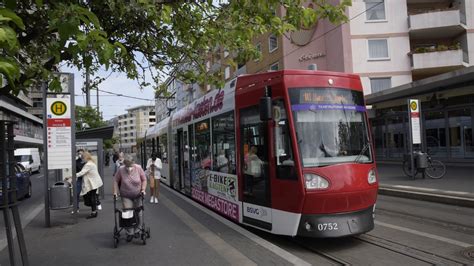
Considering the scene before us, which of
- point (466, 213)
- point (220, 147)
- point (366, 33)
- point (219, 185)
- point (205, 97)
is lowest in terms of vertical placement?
point (466, 213)

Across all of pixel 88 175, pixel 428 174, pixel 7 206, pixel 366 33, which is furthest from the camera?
pixel 366 33

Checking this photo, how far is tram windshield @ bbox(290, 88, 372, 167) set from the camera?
7.04 m

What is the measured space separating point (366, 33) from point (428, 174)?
56.1 ft

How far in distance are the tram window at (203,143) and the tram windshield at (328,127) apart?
3.91 metres

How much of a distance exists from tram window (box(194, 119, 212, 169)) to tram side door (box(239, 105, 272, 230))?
238 cm

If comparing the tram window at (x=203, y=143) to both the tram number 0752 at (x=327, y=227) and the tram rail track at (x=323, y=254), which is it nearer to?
the tram rail track at (x=323, y=254)

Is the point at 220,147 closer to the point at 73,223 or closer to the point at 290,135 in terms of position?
the point at 290,135

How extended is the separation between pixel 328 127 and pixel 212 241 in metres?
2.65

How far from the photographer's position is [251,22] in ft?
20.4

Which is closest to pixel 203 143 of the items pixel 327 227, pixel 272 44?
pixel 327 227

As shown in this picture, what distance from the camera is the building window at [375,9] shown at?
31.0m

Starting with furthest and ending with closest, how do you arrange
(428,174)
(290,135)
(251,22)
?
(428,174) → (290,135) → (251,22)

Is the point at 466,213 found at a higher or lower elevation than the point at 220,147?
lower

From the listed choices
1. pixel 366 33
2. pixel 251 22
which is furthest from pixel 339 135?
pixel 366 33
